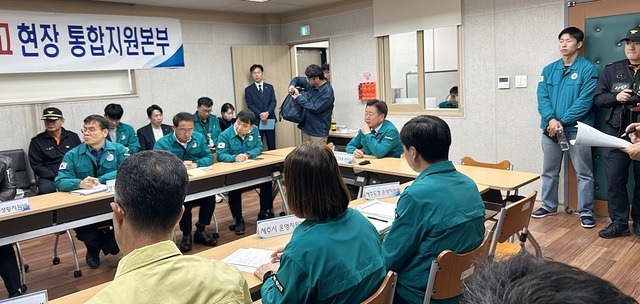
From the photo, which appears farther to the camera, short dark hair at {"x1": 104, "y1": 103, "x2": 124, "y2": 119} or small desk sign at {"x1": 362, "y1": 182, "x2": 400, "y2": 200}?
short dark hair at {"x1": 104, "y1": 103, "x2": 124, "y2": 119}

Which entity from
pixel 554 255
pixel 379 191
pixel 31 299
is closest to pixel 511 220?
pixel 379 191

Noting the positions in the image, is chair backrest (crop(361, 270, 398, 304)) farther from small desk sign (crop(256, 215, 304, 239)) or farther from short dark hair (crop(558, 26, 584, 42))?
short dark hair (crop(558, 26, 584, 42))

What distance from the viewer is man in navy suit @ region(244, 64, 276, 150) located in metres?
6.85

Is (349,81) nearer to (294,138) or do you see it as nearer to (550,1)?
(294,138)

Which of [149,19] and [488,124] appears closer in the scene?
[488,124]

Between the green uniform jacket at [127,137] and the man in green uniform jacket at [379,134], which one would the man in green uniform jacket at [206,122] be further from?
the man in green uniform jacket at [379,134]

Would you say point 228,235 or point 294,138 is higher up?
point 294,138

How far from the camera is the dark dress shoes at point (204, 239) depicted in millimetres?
4160

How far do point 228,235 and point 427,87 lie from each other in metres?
3.51

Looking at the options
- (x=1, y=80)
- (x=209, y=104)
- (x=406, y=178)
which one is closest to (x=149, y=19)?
(x=209, y=104)

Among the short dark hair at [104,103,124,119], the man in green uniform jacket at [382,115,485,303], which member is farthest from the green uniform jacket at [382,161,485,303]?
the short dark hair at [104,103,124,119]

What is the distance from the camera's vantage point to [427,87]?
20.7ft

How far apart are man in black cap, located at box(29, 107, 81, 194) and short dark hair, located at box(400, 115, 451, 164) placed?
13.6 feet

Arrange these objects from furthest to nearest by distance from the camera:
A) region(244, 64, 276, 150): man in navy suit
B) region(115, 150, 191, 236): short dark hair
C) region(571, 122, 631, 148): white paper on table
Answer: region(244, 64, 276, 150): man in navy suit → region(571, 122, 631, 148): white paper on table → region(115, 150, 191, 236): short dark hair
